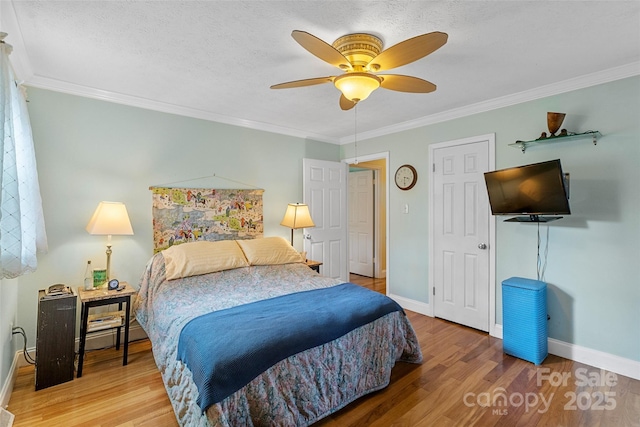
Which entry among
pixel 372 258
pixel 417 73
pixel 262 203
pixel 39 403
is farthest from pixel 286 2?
pixel 372 258

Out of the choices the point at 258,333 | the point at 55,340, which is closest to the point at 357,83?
the point at 258,333

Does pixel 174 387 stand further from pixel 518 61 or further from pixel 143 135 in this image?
pixel 518 61

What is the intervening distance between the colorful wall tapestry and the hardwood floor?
1.21 metres

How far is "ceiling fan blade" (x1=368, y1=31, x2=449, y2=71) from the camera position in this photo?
59.6 inches

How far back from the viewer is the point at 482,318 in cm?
326

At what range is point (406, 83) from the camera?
204 cm

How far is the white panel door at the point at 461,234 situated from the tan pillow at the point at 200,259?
2.27m

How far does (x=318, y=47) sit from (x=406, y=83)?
72 cm

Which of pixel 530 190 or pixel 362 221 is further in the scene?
pixel 362 221

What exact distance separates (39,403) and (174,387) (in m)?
1.07

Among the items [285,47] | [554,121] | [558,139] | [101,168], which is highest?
[285,47]

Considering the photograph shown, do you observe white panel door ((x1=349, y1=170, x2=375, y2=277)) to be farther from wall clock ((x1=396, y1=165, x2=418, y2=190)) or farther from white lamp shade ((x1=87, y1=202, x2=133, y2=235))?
white lamp shade ((x1=87, y1=202, x2=133, y2=235))

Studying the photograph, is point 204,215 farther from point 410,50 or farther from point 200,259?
point 410,50

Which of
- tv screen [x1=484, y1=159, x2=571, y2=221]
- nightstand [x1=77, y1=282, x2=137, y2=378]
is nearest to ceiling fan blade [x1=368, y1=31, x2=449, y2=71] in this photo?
tv screen [x1=484, y1=159, x2=571, y2=221]
